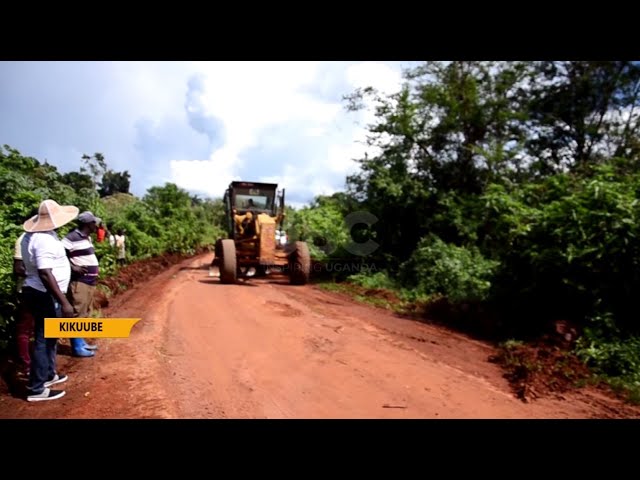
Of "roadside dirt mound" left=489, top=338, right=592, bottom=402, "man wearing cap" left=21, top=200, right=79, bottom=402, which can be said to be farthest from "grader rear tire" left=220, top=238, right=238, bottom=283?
"man wearing cap" left=21, top=200, right=79, bottom=402

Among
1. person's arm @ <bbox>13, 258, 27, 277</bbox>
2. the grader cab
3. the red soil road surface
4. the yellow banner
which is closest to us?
the yellow banner

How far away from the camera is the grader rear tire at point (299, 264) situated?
11531mm

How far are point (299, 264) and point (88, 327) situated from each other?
8464mm

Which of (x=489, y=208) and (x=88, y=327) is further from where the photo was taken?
(x=489, y=208)

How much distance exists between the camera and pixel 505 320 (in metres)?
7.37

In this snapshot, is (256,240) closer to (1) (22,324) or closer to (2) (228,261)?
(2) (228,261)

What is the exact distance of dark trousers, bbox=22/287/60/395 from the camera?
3379 mm

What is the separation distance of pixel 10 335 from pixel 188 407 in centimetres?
210

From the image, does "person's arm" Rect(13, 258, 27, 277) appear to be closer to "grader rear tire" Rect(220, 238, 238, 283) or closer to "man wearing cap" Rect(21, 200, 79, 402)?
"man wearing cap" Rect(21, 200, 79, 402)

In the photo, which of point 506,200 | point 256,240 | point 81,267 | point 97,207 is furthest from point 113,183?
point 506,200

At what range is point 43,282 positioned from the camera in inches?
128

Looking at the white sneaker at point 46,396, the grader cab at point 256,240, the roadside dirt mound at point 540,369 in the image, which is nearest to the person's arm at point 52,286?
the white sneaker at point 46,396

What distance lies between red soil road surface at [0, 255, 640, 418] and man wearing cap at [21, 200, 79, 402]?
23 cm
